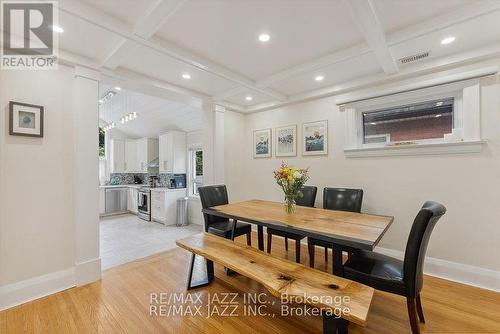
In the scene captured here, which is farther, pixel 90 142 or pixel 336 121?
pixel 336 121

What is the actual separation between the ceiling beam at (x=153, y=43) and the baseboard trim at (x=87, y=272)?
2375 mm

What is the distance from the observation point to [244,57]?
7.98 ft

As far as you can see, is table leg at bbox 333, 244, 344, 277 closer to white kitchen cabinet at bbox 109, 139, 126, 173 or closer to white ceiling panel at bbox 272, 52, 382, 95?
white ceiling panel at bbox 272, 52, 382, 95

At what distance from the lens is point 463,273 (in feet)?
7.64

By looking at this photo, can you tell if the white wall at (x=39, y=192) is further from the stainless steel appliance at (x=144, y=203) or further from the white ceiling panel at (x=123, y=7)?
the stainless steel appliance at (x=144, y=203)

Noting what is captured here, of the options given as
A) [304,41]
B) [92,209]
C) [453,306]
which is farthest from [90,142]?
[453,306]

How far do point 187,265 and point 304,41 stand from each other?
9.78ft

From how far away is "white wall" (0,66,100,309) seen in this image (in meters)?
2.01

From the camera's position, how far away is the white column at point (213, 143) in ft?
12.6

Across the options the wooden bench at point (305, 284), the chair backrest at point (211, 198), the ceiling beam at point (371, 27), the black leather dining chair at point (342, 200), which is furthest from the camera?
the chair backrest at point (211, 198)

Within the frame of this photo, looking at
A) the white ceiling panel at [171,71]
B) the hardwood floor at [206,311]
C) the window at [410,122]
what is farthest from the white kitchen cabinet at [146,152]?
the window at [410,122]

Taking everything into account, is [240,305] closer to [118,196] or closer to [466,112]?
[466,112]

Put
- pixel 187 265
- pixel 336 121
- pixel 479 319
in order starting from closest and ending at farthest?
pixel 479 319
pixel 187 265
pixel 336 121

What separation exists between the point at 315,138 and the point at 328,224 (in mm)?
1868
